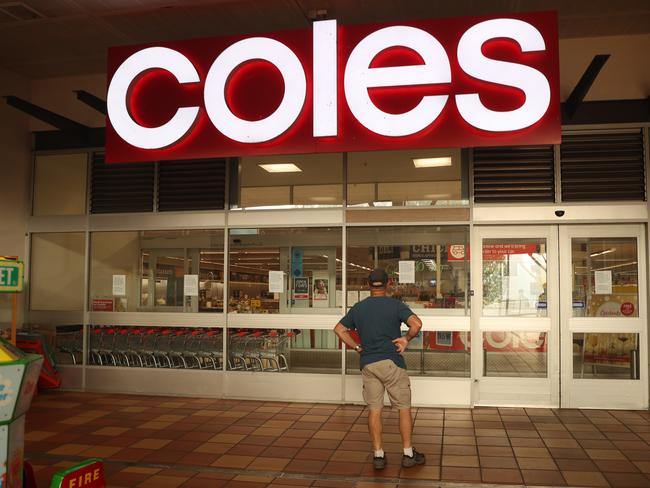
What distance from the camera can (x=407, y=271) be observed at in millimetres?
7312

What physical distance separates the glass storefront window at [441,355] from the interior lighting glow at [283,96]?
8.83 feet

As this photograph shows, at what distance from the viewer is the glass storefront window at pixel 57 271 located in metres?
8.26

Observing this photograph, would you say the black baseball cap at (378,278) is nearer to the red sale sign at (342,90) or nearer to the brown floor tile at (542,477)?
the red sale sign at (342,90)

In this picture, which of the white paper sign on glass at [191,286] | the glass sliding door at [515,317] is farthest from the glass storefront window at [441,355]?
the white paper sign on glass at [191,286]

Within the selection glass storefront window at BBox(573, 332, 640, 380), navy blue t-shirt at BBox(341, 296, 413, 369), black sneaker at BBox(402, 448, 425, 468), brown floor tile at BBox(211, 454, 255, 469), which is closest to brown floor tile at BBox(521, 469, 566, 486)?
black sneaker at BBox(402, 448, 425, 468)

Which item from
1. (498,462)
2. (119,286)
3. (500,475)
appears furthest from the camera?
(119,286)

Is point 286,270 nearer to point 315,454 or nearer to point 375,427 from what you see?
point 315,454

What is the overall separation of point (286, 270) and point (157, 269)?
174cm

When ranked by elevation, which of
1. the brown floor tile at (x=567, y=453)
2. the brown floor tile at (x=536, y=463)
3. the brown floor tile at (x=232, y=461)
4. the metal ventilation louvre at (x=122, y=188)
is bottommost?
the brown floor tile at (x=232, y=461)

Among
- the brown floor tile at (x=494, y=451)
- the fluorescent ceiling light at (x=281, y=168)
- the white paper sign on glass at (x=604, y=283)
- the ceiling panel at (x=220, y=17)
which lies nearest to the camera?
the brown floor tile at (x=494, y=451)

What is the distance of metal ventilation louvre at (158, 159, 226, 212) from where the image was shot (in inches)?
309

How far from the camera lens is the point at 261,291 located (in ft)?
25.0

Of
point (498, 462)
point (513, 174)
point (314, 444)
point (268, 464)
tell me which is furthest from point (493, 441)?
point (513, 174)

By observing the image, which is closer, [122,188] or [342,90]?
[342,90]
